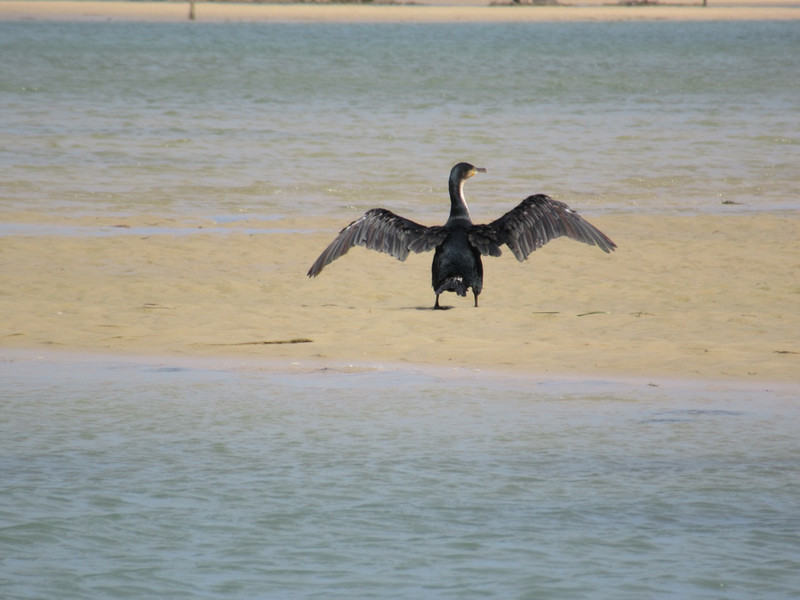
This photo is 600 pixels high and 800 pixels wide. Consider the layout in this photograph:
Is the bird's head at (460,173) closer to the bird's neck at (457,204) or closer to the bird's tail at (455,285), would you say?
the bird's neck at (457,204)

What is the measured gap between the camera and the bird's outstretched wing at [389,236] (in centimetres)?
1103

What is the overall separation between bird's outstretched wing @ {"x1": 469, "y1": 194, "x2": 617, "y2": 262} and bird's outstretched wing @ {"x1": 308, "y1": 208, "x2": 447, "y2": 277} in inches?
15.5

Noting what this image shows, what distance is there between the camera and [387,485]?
668cm

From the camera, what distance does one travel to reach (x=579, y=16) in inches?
5027

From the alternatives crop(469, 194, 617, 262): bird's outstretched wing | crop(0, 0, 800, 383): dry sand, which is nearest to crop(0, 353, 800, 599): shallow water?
crop(0, 0, 800, 383): dry sand

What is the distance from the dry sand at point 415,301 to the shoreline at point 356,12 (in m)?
94.4

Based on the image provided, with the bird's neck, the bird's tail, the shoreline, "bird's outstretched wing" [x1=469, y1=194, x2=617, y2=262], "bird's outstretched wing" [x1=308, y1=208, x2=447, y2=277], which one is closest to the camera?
the bird's tail

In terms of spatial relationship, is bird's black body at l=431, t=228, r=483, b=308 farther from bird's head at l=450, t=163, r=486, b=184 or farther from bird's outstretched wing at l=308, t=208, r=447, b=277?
bird's head at l=450, t=163, r=486, b=184

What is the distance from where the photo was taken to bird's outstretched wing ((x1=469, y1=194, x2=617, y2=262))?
1081 centimetres

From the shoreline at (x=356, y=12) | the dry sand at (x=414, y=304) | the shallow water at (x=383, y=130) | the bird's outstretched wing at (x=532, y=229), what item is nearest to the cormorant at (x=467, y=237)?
the bird's outstretched wing at (x=532, y=229)

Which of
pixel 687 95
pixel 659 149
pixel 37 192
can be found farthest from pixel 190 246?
pixel 687 95

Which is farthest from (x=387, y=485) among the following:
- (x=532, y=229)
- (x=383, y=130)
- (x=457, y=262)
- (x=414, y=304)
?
(x=383, y=130)

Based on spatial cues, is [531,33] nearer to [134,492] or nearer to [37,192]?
[37,192]

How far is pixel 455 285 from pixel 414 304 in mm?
998
